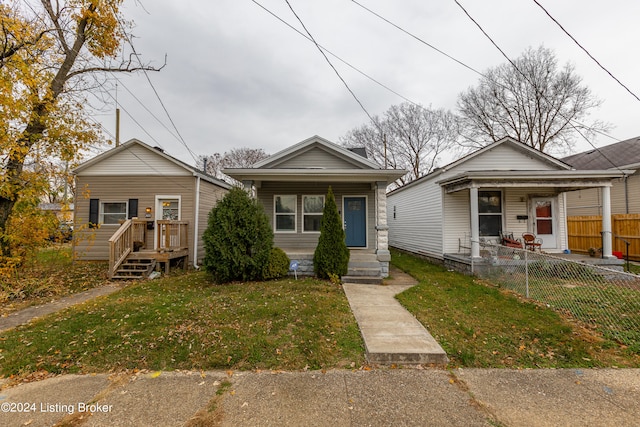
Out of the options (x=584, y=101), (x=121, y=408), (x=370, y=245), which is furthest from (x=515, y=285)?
(x=584, y=101)

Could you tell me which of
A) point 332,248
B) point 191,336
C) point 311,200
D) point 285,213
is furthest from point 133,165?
point 191,336

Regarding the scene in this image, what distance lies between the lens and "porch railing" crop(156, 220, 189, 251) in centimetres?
883

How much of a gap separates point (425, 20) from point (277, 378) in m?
7.03

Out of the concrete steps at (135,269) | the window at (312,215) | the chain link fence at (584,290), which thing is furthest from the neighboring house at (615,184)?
the concrete steps at (135,269)

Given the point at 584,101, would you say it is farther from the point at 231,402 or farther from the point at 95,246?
the point at 95,246

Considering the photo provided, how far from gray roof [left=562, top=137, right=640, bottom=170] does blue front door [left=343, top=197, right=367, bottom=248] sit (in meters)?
11.2

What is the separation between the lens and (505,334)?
4141mm

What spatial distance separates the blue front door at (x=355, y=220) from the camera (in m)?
10.2

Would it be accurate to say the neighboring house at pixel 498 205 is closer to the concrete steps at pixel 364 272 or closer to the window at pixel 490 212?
the window at pixel 490 212

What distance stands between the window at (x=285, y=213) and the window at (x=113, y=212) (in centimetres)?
588

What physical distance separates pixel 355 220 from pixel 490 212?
5.10m

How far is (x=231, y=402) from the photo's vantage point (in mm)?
2619

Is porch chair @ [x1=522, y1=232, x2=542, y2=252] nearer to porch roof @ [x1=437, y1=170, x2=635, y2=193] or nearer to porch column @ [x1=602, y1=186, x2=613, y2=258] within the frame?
porch column @ [x1=602, y1=186, x2=613, y2=258]

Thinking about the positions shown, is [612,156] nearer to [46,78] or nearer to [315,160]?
[315,160]
